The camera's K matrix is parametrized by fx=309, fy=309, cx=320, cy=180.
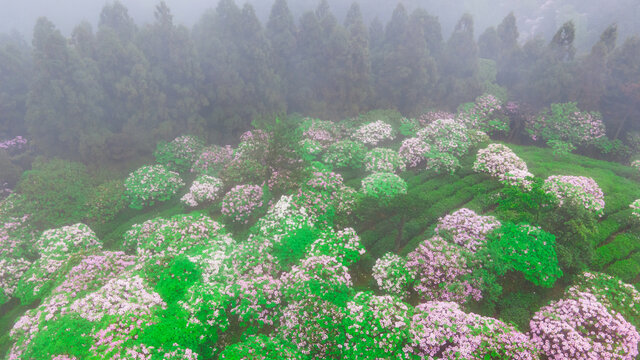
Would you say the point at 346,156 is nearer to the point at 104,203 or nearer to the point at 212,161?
the point at 212,161

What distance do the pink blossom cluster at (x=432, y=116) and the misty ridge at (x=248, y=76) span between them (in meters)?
1.27

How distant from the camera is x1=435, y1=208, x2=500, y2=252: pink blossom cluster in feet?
54.1

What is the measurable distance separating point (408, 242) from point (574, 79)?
33.0 meters

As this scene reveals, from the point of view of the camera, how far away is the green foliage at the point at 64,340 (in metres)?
11.2

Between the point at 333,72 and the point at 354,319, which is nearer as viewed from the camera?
the point at 354,319

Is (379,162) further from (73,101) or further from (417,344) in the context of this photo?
(73,101)

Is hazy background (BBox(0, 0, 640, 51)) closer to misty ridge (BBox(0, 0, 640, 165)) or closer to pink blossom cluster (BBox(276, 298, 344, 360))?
misty ridge (BBox(0, 0, 640, 165))

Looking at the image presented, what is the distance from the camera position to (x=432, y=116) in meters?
39.5

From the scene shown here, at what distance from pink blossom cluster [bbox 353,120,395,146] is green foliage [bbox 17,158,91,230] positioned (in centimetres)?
2494

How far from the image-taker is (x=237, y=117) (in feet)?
118

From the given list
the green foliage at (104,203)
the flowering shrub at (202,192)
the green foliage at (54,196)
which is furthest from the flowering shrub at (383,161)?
the green foliage at (54,196)

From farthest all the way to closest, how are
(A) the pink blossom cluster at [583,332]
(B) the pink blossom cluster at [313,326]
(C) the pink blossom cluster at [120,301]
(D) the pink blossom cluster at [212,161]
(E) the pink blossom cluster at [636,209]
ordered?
(D) the pink blossom cluster at [212,161] → (E) the pink blossom cluster at [636,209] → (B) the pink blossom cluster at [313,326] → (C) the pink blossom cluster at [120,301] → (A) the pink blossom cluster at [583,332]

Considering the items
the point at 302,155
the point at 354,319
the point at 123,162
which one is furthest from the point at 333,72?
the point at 354,319

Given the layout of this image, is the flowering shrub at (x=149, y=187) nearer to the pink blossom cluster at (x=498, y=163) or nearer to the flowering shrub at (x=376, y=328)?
the flowering shrub at (x=376, y=328)
